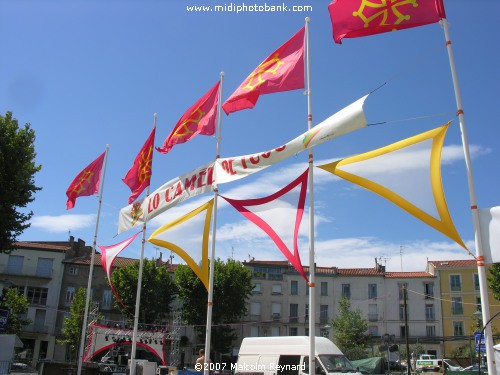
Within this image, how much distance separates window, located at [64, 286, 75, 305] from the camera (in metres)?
54.0

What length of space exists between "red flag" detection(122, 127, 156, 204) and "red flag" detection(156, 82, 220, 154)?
9.52ft

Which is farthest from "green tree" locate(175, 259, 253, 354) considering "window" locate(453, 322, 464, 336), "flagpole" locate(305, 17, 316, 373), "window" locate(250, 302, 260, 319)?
"flagpole" locate(305, 17, 316, 373)

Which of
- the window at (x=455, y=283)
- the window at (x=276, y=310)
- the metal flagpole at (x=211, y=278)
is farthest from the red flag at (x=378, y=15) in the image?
the window at (x=455, y=283)

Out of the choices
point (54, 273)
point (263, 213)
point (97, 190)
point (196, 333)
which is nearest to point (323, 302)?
point (196, 333)

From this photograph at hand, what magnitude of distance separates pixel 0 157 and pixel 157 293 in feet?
101

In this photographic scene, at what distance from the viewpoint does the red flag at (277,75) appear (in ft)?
35.9

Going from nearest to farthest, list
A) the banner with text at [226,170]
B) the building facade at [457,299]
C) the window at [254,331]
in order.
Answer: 1. the banner with text at [226,170]
2. the building facade at [457,299]
3. the window at [254,331]

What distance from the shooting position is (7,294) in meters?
43.4

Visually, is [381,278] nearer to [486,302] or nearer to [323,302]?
[323,302]

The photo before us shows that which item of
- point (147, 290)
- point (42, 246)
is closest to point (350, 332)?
point (147, 290)

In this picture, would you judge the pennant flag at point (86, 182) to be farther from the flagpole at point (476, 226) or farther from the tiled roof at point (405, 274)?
the tiled roof at point (405, 274)

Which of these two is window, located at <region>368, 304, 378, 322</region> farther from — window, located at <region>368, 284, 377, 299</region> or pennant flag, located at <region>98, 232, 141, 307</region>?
pennant flag, located at <region>98, 232, 141, 307</region>

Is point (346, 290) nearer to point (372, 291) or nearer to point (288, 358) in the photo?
point (372, 291)

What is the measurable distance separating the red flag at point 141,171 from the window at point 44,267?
41.4 meters
